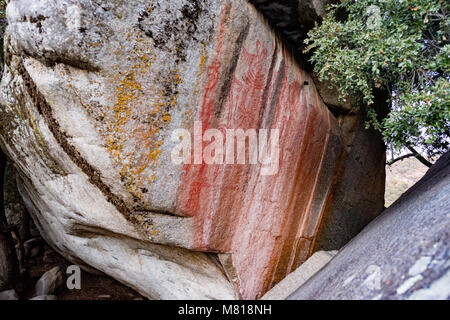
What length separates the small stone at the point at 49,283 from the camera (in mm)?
5828

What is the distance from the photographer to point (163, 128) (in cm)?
356

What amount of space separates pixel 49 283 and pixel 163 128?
5.26 meters

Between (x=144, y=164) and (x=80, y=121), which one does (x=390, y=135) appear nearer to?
(x=144, y=164)

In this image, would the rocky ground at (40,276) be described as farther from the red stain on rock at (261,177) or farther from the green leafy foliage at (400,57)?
the green leafy foliage at (400,57)

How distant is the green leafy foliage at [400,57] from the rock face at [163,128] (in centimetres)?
100

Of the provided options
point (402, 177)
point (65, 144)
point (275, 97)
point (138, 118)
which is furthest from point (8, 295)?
point (402, 177)

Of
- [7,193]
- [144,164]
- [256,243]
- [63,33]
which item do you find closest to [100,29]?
[63,33]

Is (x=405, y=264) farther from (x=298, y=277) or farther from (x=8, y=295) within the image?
(x=8, y=295)

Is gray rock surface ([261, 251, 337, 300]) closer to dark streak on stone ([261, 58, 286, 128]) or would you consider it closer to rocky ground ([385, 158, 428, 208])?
dark streak on stone ([261, 58, 286, 128])

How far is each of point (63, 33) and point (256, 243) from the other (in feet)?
14.0

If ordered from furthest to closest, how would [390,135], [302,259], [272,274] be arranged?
[302,259]
[272,274]
[390,135]

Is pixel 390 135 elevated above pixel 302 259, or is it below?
above

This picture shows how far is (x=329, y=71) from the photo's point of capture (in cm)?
420

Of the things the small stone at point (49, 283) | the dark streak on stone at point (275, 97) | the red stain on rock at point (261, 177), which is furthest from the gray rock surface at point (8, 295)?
the dark streak on stone at point (275, 97)
